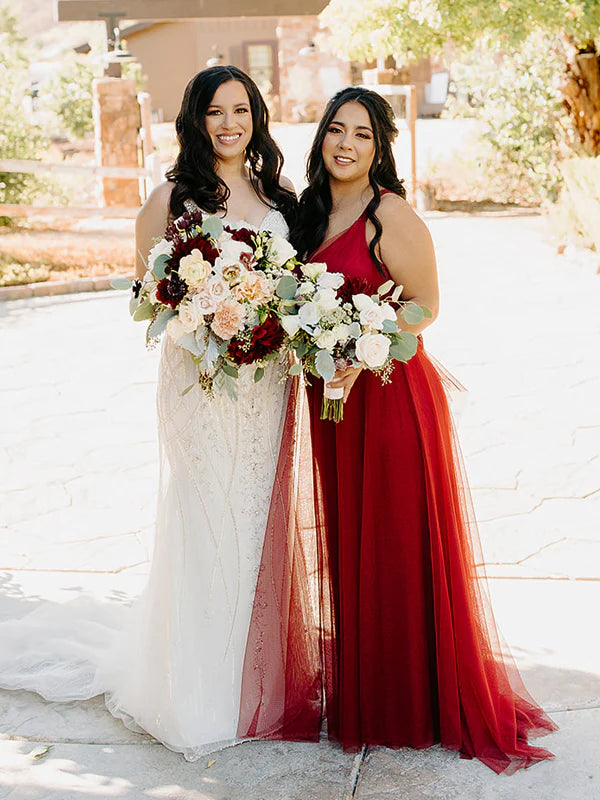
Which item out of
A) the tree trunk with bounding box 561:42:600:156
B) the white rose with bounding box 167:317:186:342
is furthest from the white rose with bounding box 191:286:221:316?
the tree trunk with bounding box 561:42:600:156

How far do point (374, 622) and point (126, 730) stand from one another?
39.7 inches

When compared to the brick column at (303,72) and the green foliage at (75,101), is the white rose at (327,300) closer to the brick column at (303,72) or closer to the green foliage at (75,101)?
Answer: the green foliage at (75,101)

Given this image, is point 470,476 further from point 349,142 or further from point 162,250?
point 162,250

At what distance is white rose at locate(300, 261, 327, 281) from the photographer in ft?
10.2

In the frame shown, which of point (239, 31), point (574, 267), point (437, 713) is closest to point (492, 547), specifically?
point (437, 713)

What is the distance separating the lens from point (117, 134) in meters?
16.5

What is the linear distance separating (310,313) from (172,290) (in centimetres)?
42

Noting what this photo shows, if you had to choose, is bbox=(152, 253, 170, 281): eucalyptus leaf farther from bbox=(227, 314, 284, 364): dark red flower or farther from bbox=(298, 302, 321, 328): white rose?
bbox=(298, 302, 321, 328): white rose

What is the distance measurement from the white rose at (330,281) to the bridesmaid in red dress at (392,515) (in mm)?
218

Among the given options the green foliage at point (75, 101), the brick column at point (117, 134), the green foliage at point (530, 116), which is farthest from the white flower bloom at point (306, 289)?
the green foliage at point (75, 101)

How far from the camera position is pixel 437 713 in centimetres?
347

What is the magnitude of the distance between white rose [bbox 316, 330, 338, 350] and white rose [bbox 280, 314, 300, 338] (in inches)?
2.9

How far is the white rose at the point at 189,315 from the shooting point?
119 inches

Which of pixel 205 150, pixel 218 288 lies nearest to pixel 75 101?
pixel 205 150
